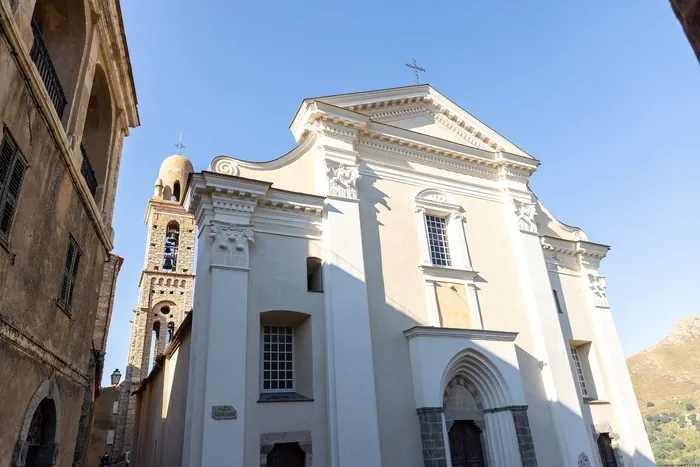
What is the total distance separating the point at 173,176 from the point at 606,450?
87.8 ft

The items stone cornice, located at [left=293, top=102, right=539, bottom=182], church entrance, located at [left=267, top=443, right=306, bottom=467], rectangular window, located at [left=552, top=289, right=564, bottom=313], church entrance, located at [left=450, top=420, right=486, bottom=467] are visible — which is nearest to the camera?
church entrance, located at [left=267, top=443, right=306, bottom=467]

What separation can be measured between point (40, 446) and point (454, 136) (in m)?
14.5

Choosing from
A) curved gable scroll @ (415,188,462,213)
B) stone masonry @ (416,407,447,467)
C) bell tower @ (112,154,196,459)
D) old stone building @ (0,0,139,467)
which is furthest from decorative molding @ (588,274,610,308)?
bell tower @ (112,154,196,459)

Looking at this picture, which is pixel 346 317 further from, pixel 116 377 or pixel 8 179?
pixel 116 377

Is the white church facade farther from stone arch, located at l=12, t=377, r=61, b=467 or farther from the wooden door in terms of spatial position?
stone arch, located at l=12, t=377, r=61, b=467

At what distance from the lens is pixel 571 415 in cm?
1399

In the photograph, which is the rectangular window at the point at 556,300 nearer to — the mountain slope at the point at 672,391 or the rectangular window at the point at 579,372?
the rectangular window at the point at 579,372

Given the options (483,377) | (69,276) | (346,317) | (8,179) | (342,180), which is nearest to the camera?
(8,179)

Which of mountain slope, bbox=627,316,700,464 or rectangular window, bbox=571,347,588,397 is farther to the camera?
mountain slope, bbox=627,316,700,464

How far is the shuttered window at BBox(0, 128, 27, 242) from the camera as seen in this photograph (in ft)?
18.0

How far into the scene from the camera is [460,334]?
42.5 feet

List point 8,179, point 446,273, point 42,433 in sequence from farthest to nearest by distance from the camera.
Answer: point 446,273, point 42,433, point 8,179

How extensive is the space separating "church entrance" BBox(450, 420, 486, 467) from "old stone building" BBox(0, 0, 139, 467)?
8827 millimetres

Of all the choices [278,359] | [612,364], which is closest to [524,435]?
[612,364]
